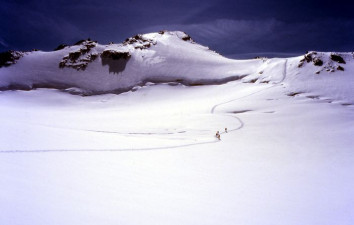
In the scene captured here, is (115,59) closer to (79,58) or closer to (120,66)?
(120,66)

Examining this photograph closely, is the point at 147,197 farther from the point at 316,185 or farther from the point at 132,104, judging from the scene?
the point at 132,104

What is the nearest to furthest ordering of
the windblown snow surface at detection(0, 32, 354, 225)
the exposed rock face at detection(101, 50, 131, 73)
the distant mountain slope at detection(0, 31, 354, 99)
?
the windblown snow surface at detection(0, 32, 354, 225)
the distant mountain slope at detection(0, 31, 354, 99)
the exposed rock face at detection(101, 50, 131, 73)

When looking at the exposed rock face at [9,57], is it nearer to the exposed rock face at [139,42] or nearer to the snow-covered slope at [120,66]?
the snow-covered slope at [120,66]

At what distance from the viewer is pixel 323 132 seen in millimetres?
25859

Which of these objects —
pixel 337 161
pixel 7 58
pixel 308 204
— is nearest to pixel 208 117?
pixel 337 161

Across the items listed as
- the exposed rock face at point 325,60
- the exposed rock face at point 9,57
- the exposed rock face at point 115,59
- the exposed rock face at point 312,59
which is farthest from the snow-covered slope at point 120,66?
the exposed rock face at point 325,60

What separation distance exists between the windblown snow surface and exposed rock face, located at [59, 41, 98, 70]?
53.3 feet

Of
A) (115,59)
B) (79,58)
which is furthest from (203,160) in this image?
(79,58)

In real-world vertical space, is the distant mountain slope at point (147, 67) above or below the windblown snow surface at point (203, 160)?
Result: above

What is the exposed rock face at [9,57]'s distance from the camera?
6675 centimetres

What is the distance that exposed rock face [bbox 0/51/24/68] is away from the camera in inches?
2628

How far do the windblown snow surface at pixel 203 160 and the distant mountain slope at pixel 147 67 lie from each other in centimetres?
107

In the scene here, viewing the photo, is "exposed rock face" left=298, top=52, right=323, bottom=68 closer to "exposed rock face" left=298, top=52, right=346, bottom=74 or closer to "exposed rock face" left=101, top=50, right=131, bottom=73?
"exposed rock face" left=298, top=52, right=346, bottom=74

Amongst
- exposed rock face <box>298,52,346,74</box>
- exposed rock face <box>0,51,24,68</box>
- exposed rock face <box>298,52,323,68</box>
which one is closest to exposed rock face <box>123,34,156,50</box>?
exposed rock face <box>0,51,24,68</box>
